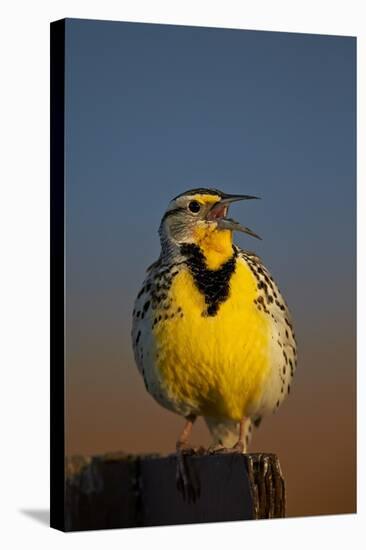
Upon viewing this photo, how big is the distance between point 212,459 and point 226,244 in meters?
1.09

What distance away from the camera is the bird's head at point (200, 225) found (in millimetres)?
9641

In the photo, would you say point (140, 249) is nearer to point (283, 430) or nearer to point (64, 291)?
point (64, 291)

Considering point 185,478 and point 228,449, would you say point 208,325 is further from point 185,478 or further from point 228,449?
point 185,478

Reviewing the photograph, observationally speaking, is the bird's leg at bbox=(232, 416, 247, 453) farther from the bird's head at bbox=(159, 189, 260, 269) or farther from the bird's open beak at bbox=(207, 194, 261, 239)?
the bird's open beak at bbox=(207, 194, 261, 239)

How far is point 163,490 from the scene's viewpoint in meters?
9.66

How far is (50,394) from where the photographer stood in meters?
9.48

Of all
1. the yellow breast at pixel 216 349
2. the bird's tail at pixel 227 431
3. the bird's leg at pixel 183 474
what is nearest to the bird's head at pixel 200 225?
the yellow breast at pixel 216 349

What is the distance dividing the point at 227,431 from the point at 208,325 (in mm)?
590

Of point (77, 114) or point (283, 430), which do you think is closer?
point (77, 114)

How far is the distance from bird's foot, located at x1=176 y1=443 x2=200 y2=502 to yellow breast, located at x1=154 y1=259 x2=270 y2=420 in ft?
0.75

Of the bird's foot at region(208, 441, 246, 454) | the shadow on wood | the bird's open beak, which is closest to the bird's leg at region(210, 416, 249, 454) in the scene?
the bird's foot at region(208, 441, 246, 454)

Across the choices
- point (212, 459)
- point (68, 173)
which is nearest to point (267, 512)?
point (212, 459)

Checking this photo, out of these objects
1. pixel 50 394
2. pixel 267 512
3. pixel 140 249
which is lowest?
pixel 267 512

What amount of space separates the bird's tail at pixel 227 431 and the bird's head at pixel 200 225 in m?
0.80
